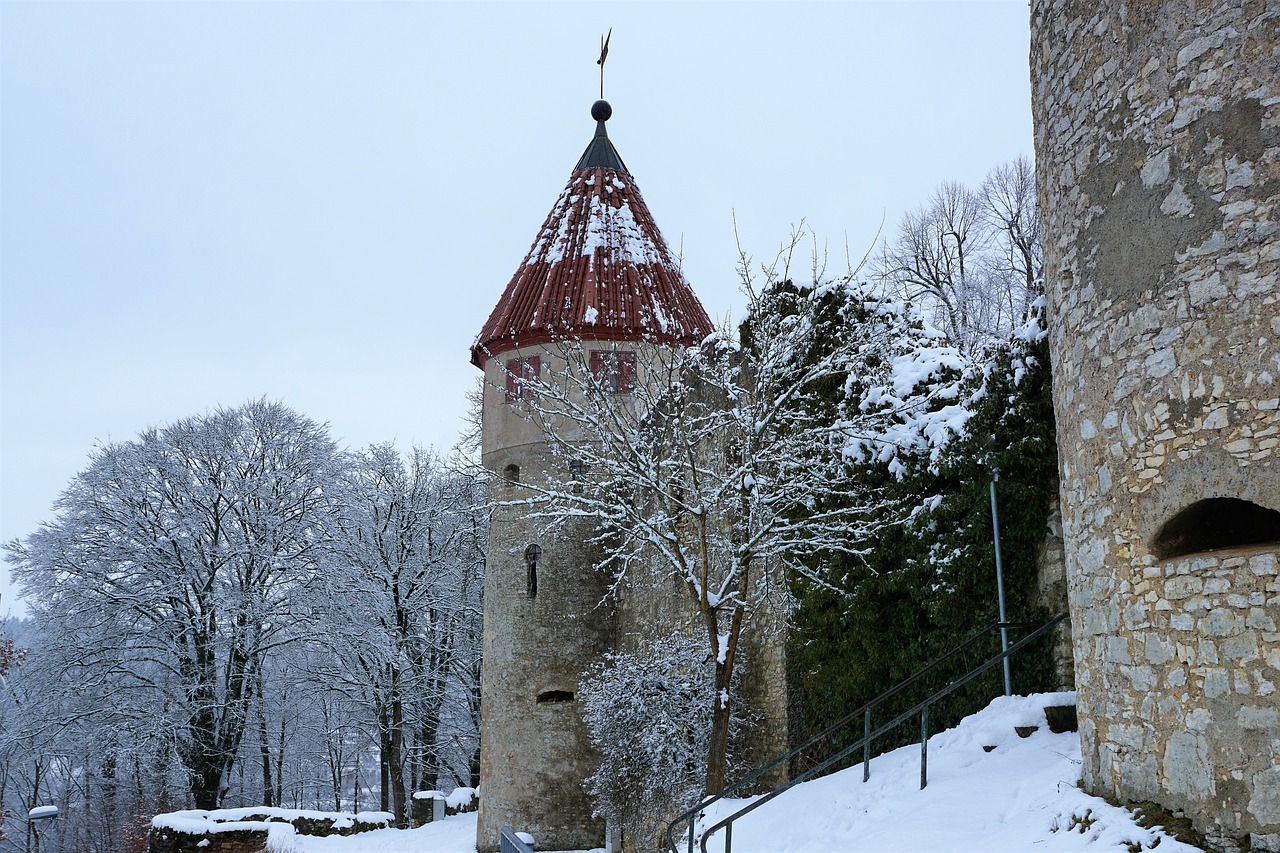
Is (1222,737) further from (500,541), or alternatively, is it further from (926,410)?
(500,541)

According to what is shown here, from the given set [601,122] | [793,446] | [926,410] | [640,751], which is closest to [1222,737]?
[926,410]

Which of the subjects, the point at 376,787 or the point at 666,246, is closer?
the point at 666,246

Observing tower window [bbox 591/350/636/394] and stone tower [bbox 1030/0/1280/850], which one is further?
tower window [bbox 591/350/636/394]

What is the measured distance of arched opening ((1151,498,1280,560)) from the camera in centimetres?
560

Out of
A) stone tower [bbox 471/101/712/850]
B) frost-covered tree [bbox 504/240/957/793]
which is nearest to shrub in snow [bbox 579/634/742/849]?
frost-covered tree [bbox 504/240/957/793]

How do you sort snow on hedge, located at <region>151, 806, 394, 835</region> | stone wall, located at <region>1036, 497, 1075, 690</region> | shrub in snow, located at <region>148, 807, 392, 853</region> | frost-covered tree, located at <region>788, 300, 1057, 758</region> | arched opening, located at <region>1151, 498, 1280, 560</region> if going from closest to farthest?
arched opening, located at <region>1151, 498, 1280, 560</region> < stone wall, located at <region>1036, 497, 1075, 690</region> < frost-covered tree, located at <region>788, 300, 1057, 758</region> < shrub in snow, located at <region>148, 807, 392, 853</region> < snow on hedge, located at <region>151, 806, 394, 835</region>

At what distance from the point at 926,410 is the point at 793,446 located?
1464 mm

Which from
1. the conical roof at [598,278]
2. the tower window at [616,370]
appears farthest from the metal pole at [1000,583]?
the conical roof at [598,278]

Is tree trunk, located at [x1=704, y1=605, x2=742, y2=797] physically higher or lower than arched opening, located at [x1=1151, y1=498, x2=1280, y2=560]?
lower

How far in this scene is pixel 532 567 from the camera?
1769 centimetres

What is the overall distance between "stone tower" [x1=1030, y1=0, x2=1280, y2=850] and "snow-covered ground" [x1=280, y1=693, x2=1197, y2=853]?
330 mm

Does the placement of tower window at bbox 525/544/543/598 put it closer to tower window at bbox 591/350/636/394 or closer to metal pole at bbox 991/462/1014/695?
tower window at bbox 591/350/636/394

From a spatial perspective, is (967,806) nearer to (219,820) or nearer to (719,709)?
(719,709)

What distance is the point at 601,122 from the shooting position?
68.7 ft
